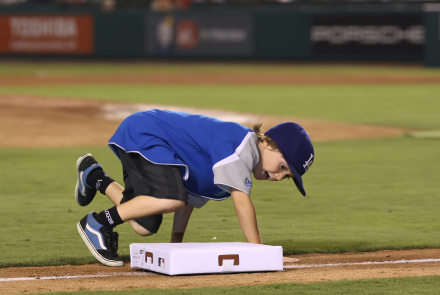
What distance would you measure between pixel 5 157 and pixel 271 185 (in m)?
3.69

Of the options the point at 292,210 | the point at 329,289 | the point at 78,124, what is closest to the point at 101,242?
the point at 329,289

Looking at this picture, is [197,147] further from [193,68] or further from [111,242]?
[193,68]

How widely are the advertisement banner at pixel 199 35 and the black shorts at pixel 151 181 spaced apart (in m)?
24.0

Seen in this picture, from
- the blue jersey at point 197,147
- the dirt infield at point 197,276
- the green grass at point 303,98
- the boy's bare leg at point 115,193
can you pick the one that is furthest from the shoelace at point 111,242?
the green grass at point 303,98

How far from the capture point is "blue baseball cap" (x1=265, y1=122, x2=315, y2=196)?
462cm

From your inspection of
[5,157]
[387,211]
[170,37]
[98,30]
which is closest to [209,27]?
[170,37]

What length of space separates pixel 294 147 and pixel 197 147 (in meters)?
0.56

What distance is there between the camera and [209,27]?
29.0 m

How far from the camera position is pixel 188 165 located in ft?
15.7

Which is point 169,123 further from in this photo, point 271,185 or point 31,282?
point 271,185

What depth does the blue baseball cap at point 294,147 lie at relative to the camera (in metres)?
4.62

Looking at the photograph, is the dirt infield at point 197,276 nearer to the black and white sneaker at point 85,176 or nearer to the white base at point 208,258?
the white base at point 208,258

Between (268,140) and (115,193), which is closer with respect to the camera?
(268,140)

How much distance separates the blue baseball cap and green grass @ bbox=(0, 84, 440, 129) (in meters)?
9.35
